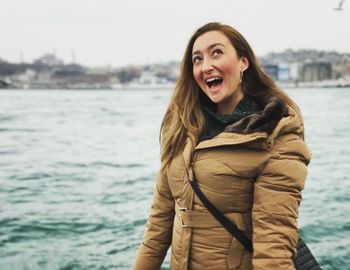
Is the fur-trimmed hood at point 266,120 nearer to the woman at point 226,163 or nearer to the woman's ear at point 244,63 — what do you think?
the woman at point 226,163

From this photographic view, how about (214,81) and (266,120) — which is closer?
(266,120)

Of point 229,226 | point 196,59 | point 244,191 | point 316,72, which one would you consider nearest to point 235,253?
point 229,226

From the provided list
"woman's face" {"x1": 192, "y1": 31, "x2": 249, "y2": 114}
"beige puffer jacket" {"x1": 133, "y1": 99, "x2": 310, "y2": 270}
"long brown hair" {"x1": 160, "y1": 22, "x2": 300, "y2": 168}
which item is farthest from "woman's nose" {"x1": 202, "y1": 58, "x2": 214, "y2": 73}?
"beige puffer jacket" {"x1": 133, "y1": 99, "x2": 310, "y2": 270}

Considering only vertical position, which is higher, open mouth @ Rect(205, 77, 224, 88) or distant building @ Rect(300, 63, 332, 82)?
open mouth @ Rect(205, 77, 224, 88)

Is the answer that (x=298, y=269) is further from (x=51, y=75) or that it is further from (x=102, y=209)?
(x=51, y=75)

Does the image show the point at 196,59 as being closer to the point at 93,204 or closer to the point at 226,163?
the point at 226,163

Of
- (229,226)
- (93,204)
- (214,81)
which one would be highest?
(214,81)

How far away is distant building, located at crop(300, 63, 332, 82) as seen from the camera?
5113 inches

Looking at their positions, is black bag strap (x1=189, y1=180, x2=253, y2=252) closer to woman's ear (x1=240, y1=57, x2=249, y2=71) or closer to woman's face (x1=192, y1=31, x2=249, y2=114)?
woman's face (x1=192, y1=31, x2=249, y2=114)

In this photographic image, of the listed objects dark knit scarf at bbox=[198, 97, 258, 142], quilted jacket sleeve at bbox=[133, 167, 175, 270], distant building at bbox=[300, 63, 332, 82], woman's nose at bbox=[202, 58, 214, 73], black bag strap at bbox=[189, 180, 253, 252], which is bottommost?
distant building at bbox=[300, 63, 332, 82]

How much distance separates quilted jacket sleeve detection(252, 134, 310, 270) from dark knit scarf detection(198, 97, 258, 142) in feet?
0.99

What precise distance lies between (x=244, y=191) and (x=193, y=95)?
61 centimetres

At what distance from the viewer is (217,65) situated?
1999mm

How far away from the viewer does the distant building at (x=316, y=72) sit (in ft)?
426
